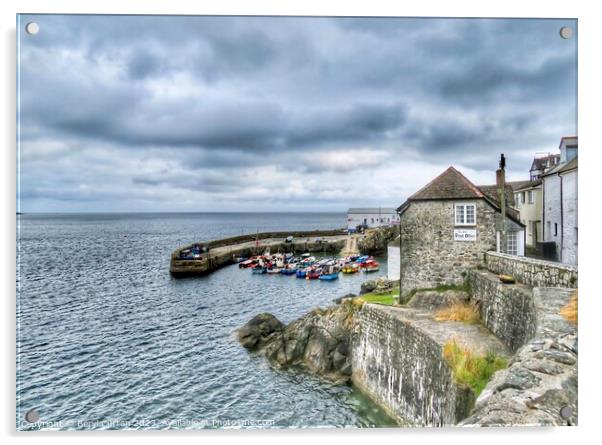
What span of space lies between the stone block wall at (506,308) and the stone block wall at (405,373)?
3.56 ft

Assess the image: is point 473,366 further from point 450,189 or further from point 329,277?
point 329,277

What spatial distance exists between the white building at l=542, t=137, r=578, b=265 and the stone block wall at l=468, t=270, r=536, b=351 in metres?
1.14

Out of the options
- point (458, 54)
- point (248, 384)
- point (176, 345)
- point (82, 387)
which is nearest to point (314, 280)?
point (176, 345)

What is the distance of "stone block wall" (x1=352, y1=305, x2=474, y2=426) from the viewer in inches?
236

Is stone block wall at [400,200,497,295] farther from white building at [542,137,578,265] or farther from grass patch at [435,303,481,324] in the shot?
white building at [542,137,578,265]

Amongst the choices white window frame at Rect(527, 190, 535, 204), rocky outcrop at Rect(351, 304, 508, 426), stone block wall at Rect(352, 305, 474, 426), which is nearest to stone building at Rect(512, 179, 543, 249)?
white window frame at Rect(527, 190, 535, 204)

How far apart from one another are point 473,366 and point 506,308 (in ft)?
4.91

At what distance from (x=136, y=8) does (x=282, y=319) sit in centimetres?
1412

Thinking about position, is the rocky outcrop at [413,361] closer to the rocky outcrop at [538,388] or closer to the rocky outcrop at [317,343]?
the rocky outcrop at [538,388]

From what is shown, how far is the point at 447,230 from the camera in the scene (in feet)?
31.1

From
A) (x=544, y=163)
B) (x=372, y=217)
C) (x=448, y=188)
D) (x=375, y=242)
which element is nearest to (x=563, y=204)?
(x=544, y=163)

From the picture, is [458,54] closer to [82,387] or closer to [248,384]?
[248,384]

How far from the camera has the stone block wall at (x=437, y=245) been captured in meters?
9.24

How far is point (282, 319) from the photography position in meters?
17.7
